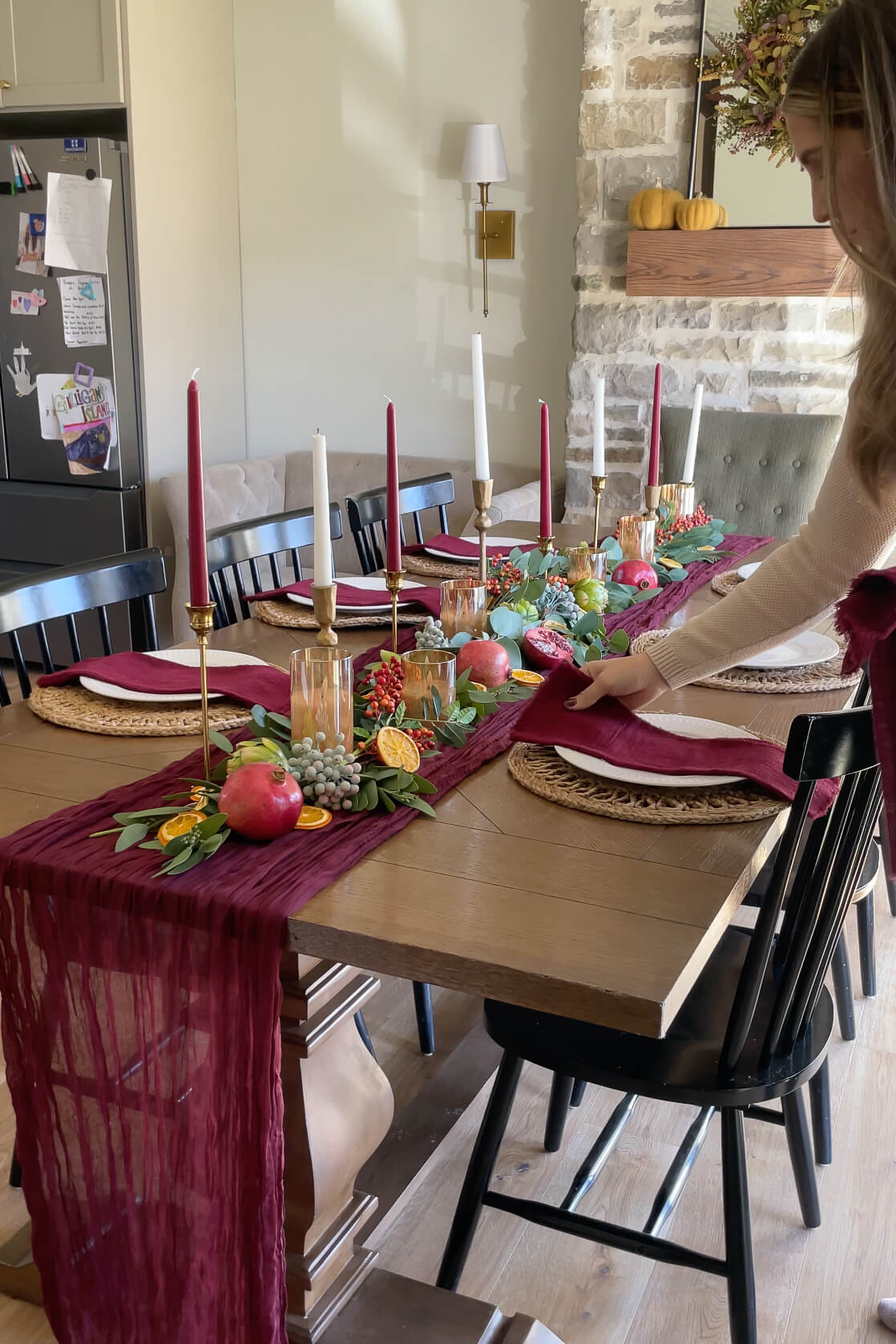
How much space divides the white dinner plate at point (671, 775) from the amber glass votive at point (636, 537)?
0.84 m

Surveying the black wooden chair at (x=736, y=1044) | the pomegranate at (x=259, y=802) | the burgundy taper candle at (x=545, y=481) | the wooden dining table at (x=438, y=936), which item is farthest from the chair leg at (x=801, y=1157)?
the burgundy taper candle at (x=545, y=481)

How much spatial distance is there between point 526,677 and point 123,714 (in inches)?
→ 20.6

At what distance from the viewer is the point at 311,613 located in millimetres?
2035

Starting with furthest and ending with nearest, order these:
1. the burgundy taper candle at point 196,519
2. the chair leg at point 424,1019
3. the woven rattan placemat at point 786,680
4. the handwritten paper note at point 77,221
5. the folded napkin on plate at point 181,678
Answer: the handwritten paper note at point 77,221 < the chair leg at point 424,1019 < the woven rattan placemat at point 786,680 < the folded napkin on plate at point 181,678 < the burgundy taper candle at point 196,519

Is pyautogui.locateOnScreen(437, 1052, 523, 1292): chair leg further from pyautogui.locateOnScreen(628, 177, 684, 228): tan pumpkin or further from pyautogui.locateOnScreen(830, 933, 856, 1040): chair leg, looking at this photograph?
pyautogui.locateOnScreen(628, 177, 684, 228): tan pumpkin

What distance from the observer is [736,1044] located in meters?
1.22

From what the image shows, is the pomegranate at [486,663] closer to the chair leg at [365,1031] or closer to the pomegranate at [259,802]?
the pomegranate at [259,802]

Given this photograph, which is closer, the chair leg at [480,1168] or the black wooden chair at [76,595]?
the chair leg at [480,1168]

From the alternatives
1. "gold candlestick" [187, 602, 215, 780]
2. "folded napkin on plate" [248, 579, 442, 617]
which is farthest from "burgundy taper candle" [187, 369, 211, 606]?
"folded napkin on plate" [248, 579, 442, 617]

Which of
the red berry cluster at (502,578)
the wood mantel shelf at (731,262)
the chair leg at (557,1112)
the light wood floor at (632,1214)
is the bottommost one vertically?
the light wood floor at (632,1214)

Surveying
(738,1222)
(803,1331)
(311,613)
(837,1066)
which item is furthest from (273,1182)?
(837,1066)

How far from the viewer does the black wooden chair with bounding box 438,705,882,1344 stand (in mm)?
1181

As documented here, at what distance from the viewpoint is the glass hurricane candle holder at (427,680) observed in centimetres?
136

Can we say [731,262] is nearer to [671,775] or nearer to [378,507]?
[378,507]
